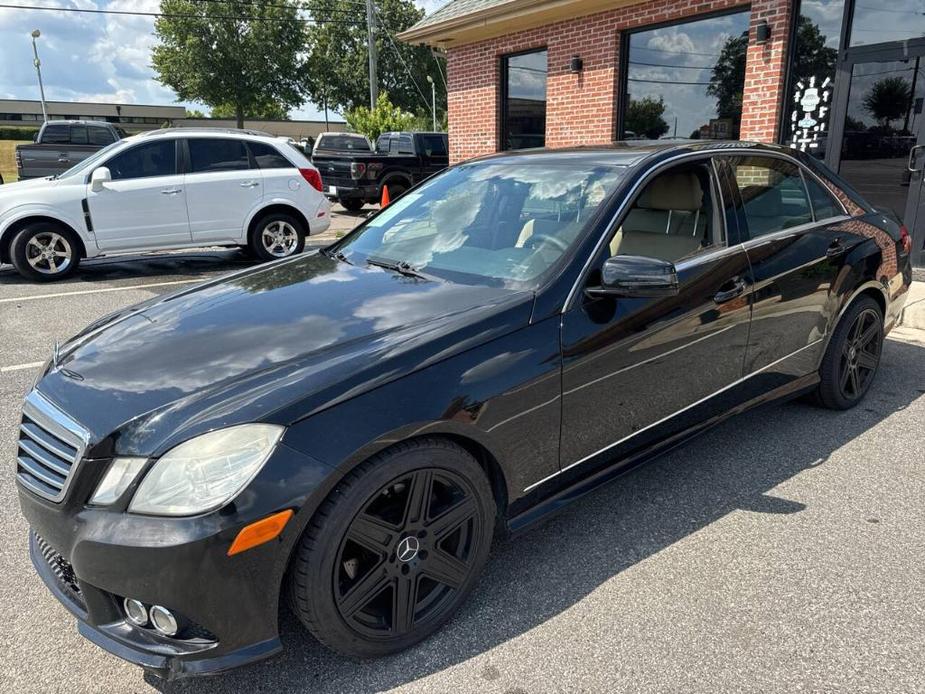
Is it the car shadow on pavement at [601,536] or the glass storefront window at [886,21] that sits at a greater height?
the glass storefront window at [886,21]

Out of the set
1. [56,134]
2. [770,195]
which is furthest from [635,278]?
[56,134]

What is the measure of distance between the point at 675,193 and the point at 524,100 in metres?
9.39

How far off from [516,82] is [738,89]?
429 cm

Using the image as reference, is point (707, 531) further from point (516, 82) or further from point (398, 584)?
point (516, 82)

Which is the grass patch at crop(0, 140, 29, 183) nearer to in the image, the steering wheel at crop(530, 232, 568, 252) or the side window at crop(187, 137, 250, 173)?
the side window at crop(187, 137, 250, 173)

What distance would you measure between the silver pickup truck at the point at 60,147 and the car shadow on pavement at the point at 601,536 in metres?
16.9

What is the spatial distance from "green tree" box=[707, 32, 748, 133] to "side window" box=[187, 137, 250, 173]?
6.25 metres

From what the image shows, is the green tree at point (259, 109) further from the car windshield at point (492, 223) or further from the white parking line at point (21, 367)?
the car windshield at point (492, 223)

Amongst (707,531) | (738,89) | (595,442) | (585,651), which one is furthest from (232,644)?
(738,89)

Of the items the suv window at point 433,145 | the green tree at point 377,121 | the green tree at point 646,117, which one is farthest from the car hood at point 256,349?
the green tree at point 377,121

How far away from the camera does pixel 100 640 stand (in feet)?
6.57

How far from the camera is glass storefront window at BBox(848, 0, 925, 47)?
23.7 ft

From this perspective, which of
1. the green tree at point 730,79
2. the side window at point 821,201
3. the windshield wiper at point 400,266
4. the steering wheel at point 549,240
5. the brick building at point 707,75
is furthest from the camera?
the green tree at point 730,79

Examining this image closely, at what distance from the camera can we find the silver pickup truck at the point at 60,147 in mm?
16781
